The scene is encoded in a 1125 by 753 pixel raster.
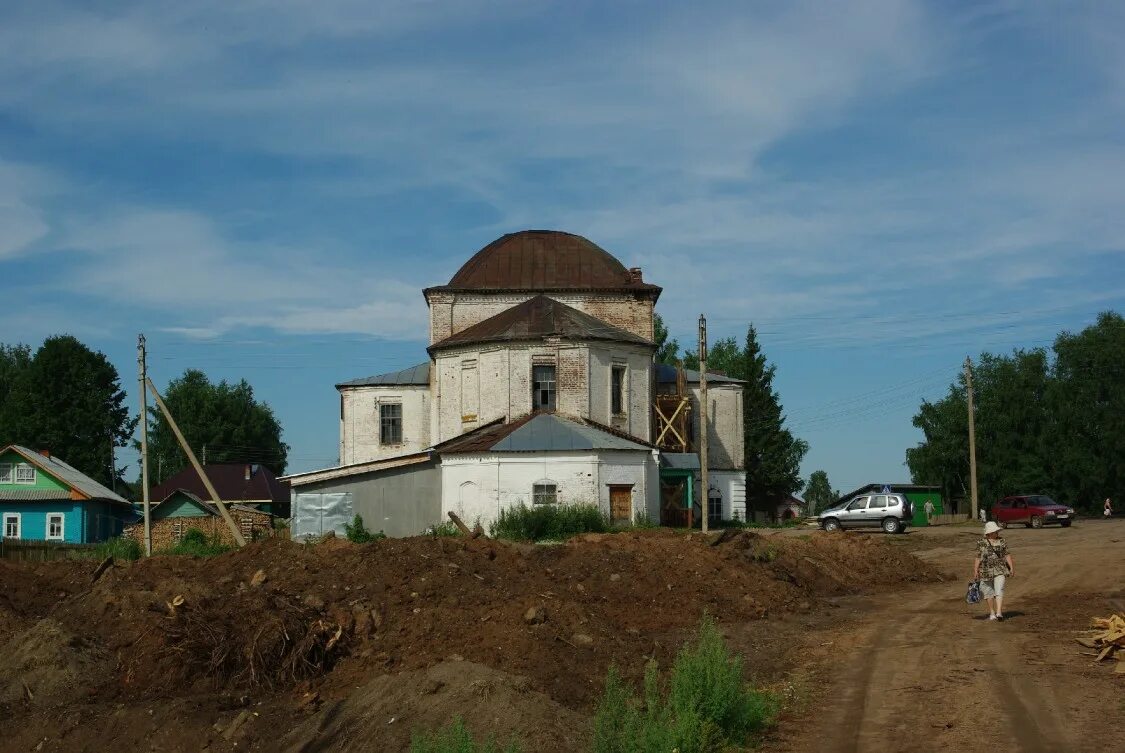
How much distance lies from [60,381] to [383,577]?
66.0 m

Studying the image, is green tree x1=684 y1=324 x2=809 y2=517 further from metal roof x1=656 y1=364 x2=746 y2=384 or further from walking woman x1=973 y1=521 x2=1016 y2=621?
walking woman x1=973 y1=521 x2=1016 y2=621

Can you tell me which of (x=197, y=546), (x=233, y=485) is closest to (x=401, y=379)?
(x=197, y=546)

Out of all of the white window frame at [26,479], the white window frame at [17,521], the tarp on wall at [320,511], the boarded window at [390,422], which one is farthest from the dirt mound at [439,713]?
the white window frame at [17,521]

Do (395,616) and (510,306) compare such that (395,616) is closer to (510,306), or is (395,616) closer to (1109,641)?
(1109,641)

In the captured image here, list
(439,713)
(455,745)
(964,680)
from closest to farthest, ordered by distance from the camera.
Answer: (455,745) < (439,713) < (964,680)

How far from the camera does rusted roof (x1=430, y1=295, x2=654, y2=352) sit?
135 ft

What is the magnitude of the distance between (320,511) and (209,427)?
6035 cm

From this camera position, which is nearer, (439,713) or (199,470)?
(439,713)

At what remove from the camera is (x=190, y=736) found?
12609 mm

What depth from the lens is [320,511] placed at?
38094 millimetres

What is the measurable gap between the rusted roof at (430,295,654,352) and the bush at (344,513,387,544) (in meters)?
8.47

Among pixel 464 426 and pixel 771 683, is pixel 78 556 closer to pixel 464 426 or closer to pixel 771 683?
pixel 464 426

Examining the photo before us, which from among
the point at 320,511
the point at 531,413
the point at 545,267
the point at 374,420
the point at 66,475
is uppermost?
the point at 545,267

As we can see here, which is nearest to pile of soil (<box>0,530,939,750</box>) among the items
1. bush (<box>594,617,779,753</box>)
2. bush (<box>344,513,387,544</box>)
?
bush (<box>594,617,779,753</box>)
